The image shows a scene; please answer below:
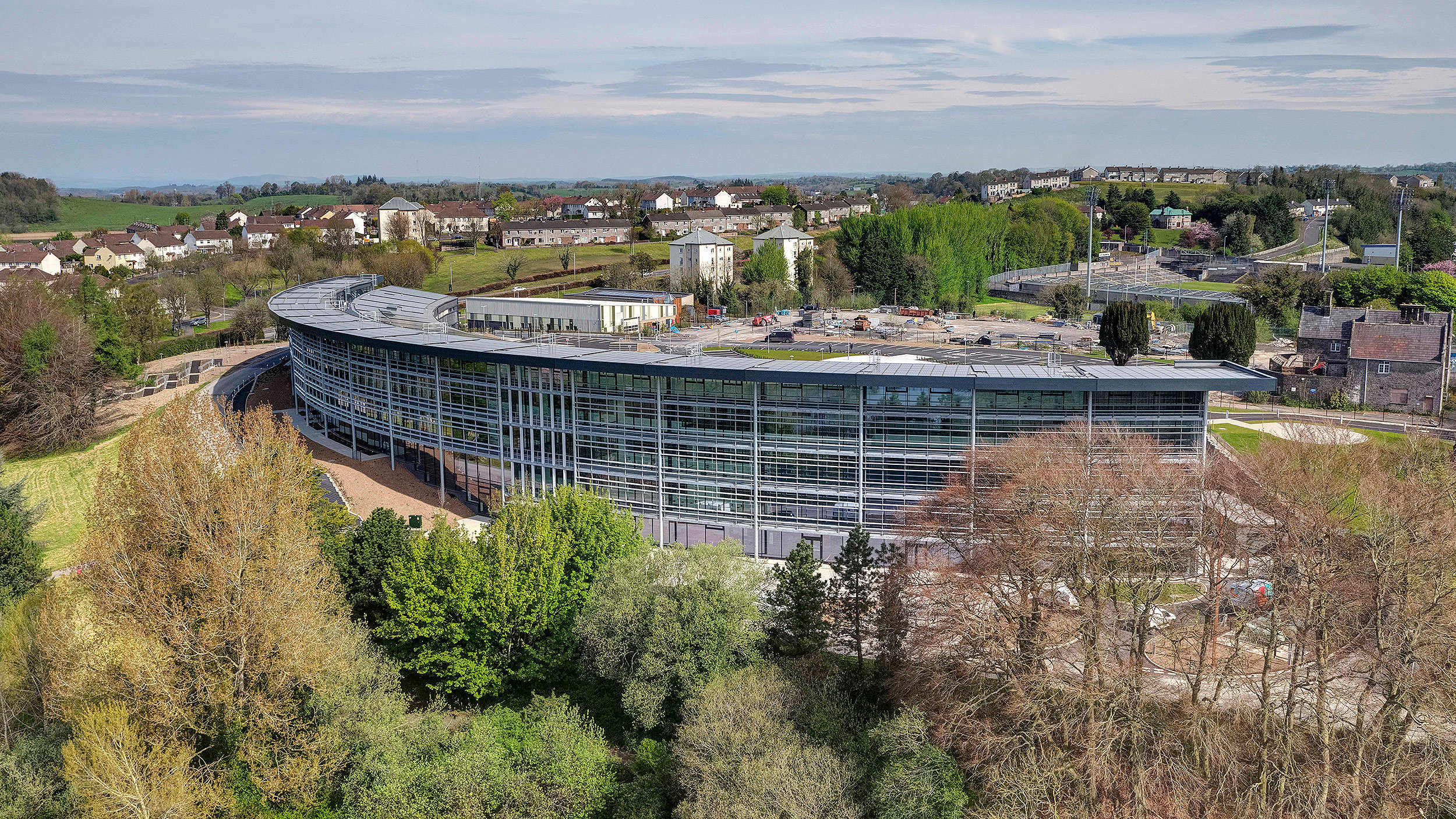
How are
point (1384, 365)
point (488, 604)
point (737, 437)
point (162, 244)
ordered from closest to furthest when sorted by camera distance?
1. point (488, 604)
2. point (737, 437)
3. point (1384, 365)
4. point (162, 244)

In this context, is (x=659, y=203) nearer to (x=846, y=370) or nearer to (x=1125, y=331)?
(x=1125, y=331)

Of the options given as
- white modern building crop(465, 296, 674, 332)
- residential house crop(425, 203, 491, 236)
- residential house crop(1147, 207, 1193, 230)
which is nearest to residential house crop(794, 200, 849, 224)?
residential house crop(425, 203, 491, 236)

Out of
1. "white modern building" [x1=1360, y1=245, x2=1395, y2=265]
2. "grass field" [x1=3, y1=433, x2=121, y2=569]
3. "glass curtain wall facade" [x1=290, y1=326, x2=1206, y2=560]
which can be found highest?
"white modern building" [x1=1360, y1=245, x2=1395, y2=265]

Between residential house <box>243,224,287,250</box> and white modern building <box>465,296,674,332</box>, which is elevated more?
residential house <box>243,224,287,250</box>

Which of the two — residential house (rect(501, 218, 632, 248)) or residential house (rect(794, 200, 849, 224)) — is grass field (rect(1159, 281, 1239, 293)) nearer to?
residential house (rect(794, 200, 849, 224))

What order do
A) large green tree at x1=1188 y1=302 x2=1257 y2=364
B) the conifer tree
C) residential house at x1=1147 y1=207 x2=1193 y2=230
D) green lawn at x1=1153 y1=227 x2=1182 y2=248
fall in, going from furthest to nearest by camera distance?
residential house at x1=1147 y1=207 x2=1193 y2=230
green lawn at x1=1153 y1=227 x2=1182 y2=248
large green tree at x1=1188 y1=302 x2=1257 y2=364
the conifer tree

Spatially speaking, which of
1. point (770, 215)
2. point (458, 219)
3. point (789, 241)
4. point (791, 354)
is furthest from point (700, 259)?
point (458, 219)

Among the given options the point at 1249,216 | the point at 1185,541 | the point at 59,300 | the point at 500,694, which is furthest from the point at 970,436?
the point at 1249,216
